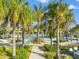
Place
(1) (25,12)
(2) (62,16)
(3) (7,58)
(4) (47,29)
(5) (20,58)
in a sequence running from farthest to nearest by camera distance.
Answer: (4) (47,29) → (1) (25,12) → (2) (62,16) → (3) (7,58) → (5) (20,58)

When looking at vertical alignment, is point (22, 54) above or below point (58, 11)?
below

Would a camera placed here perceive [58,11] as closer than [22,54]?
No

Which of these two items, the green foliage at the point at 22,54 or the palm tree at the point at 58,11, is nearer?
the green foliage at the point at 22,54

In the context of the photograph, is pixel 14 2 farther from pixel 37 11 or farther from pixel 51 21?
pixel 37 11

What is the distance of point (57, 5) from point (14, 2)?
5.79 metres

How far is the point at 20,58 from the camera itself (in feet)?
78.5

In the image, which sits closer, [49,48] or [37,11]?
[49,48]

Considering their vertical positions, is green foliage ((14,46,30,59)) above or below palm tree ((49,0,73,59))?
below

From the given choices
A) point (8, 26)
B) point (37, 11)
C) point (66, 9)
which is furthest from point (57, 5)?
point (37, 11)

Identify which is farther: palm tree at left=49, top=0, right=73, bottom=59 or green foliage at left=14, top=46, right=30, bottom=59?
palm tree at left=49, top=0, right=73, bottom=59

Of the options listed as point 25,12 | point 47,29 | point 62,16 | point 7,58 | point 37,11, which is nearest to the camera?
point 7,58

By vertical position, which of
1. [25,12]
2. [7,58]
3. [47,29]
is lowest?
[7,58]

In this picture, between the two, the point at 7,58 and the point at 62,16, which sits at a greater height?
the point at 62,16

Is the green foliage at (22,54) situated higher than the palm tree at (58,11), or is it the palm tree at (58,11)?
the palm tree at (58,11)
